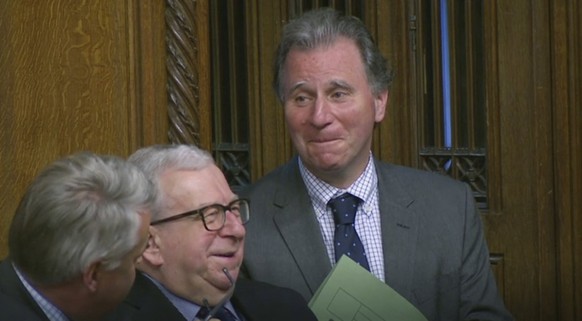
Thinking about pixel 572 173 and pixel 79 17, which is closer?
pixel 79 17

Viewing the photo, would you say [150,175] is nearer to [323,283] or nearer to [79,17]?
[323,283]

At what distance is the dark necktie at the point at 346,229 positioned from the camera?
9.82 feet

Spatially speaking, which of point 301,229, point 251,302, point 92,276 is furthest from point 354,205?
point 92,276

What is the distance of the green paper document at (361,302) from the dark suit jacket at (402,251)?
135 mm

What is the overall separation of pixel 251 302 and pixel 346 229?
336mm

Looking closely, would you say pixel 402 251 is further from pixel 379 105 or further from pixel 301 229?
pixel 379 105

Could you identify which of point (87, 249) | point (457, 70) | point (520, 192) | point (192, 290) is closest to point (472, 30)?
point (457, 70)

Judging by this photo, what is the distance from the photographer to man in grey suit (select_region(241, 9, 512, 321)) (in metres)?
2.99

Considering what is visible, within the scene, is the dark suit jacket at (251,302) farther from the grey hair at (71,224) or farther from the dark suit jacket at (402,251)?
the grey hair at (71,224)

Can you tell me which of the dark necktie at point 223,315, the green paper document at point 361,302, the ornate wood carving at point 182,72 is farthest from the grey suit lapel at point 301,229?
the ornate wood carving at point 182,72

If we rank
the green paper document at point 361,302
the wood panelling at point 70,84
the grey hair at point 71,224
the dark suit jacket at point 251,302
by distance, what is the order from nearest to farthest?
the grey hair at point 71,224 → the dark suit jacket at point 251,302 → the green paper document at point 361,302 → the wood panelling at point 70,84

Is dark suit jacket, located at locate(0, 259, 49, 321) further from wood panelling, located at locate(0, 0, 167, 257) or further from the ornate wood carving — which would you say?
the ornate wood carving

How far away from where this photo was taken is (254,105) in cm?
421

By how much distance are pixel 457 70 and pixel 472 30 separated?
13 centimetres
